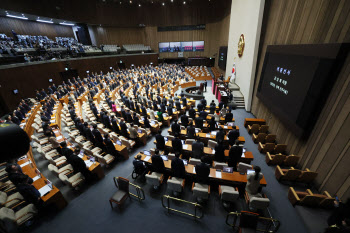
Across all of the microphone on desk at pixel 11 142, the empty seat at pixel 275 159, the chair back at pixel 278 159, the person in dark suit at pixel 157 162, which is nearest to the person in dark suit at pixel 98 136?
the person in dark suit at pixel 157 162

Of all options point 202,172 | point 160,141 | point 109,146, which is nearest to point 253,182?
point 202,172

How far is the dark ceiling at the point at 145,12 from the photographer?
23.0 m

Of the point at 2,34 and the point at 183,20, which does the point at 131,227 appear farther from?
the point at 183,20

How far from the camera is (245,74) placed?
490 inches

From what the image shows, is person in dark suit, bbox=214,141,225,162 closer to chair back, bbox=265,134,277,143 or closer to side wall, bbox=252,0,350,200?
chair back, bbox=265,134,277,143

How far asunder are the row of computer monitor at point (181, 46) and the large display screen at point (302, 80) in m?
26.2

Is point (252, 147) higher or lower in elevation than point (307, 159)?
lower

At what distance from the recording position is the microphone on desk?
1.64 m

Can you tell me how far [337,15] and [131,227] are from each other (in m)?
9.36

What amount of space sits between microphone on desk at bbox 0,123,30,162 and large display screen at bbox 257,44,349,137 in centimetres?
761

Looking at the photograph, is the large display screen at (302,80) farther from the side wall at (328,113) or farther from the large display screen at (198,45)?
the large display screen at (198,45)

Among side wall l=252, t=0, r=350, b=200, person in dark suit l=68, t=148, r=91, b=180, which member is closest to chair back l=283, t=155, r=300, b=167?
side wall l=252, t=0, r=350, b=200

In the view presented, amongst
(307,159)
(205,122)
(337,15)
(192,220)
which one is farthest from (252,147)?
(337,15)

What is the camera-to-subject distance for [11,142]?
1.68m
